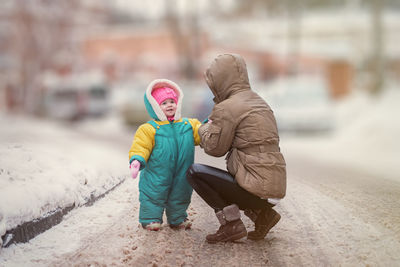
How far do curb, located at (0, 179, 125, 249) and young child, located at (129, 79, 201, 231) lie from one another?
289 millimetres

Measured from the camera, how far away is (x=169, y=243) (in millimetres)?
2607

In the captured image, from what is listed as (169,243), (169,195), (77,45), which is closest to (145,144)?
(169,195)

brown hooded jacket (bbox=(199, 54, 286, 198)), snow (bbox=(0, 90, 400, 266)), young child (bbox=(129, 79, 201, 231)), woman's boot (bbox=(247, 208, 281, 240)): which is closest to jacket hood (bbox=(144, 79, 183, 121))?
young child (bbox=(129, 79, 201, 231))

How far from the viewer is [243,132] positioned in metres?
2.55

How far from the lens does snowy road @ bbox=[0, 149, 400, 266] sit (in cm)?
230

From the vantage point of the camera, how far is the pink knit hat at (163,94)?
268cm

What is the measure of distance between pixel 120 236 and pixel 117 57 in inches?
904

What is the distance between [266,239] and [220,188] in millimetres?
332

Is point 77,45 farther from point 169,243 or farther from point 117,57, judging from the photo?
point 169,243

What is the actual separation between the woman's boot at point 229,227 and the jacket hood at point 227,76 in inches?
21.5

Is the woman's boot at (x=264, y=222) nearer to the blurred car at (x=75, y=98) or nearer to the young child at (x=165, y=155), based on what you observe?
the young child at (x=165, y=155)

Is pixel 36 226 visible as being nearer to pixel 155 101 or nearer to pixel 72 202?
pixel 72 202

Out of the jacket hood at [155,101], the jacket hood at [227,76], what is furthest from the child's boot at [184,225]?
the jacket hood at [227,76]

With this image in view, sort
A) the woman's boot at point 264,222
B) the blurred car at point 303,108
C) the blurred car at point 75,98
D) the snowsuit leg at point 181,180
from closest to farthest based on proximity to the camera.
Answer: the woman's boot at point 264,222, the snowsuit leg at point 181,180, the blurred car at point 303,108, the blurred car at point 75,98
